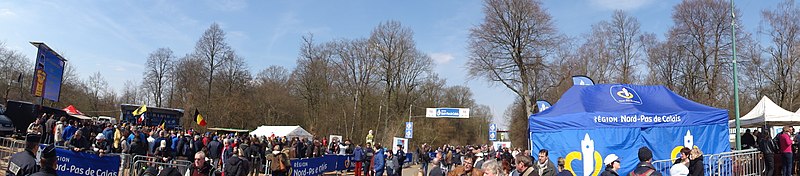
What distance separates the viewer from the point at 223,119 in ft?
154

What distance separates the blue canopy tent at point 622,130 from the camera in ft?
43.8

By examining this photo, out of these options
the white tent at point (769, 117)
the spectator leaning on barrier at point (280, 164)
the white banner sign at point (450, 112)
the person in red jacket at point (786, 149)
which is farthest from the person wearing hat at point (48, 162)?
the white banner sign at point (450, 112)

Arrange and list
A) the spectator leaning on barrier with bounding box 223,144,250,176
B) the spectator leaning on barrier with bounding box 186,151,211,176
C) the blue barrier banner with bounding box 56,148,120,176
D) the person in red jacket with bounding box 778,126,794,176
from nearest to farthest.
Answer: the spectator leaning on barrier with bounding box 186,151,211,176
the spectator leaning on barrier with bounding box 223,144,250,176
the person in red jacket with bounding box 778,126,794,176
the blue barrier banner with bounding box 56,148,120,176

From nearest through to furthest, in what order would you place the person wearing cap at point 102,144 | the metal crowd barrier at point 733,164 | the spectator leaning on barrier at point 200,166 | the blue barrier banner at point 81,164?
the spectator leaning on barrier at point 200,166 < the metal crowd barrier at point 733,164 < the blue barrier banner at point 81,164 < the person wearing cap at point 102,144

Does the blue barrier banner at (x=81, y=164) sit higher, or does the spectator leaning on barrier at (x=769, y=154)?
the spectator leaning on barrier at (x=769, y=154)

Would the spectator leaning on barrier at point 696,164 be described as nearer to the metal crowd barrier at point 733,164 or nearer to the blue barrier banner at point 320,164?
the metal crowd barrier at point 733,164

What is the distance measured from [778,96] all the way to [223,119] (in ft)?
134

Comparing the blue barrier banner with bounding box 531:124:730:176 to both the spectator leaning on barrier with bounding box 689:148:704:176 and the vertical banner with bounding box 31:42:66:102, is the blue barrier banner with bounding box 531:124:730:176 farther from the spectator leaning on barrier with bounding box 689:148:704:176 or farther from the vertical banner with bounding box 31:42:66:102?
the vertical banner with bounding box 31:42:66:102

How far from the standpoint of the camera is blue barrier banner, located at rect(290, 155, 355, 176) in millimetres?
16656

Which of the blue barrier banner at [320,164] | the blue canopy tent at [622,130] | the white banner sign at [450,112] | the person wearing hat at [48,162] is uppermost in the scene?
the white banner sign at [450,112]

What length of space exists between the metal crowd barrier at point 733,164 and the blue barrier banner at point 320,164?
983 centimetres

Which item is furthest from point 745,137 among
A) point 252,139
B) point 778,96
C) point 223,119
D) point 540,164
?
point 223,119

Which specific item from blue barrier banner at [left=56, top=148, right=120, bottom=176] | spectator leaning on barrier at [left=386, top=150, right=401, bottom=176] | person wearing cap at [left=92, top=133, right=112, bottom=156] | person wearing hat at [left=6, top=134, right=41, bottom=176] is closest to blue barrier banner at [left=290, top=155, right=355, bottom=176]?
spectator leaning on barrier at [left=386, top=150, right=401, bottom=176]

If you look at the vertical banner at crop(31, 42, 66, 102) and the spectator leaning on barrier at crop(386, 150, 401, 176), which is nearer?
the spectator leaning on barrier at crop(386, 150, 401, 176)
